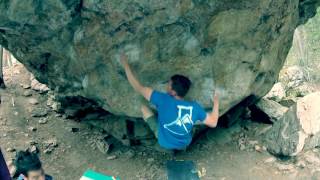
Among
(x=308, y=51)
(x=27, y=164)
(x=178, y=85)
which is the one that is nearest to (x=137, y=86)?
(x=178, y=85)

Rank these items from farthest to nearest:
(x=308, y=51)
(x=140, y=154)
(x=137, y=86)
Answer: (x=308, y=51), (x=140, y=154), (x=137, y=86)

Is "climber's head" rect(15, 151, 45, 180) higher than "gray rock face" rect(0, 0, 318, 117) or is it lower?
lower

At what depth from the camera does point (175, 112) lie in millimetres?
4695

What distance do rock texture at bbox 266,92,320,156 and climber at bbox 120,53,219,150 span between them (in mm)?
1530

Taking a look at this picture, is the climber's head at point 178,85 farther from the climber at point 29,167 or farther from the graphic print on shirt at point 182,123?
the climber at point 29,167

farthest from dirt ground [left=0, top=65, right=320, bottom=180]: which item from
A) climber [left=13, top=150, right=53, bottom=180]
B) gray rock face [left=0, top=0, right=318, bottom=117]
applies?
climber [left=13, top=150, right=53, bottom=180]

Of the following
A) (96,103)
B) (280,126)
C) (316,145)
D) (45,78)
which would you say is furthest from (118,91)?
(316,145)

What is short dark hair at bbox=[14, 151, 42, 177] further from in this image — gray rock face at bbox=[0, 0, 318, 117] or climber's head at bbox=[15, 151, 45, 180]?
gray rock face at bbox=[0, 0, 318, 117]

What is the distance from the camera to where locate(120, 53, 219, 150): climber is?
15.4 ft

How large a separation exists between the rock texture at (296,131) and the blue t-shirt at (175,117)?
172 cm

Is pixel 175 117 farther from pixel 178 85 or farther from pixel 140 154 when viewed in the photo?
pixel 140 154

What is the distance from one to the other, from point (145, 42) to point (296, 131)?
2291 mm

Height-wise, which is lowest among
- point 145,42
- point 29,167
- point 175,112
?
point 29,167

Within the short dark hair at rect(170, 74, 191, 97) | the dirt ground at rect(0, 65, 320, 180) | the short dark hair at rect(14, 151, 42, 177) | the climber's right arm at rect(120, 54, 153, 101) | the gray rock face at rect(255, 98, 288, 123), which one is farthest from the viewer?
the gray rock face at rect(255, 98, 288, 123)
